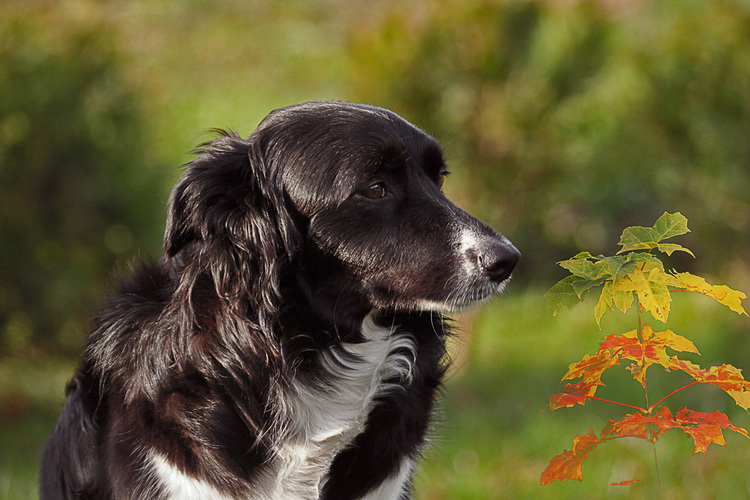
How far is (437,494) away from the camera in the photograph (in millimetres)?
3980

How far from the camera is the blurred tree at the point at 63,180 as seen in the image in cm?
542

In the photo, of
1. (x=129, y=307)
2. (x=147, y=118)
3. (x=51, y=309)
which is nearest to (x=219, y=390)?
(x=129, y=307)

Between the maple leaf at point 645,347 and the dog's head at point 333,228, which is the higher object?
the dog's head at point 333,228

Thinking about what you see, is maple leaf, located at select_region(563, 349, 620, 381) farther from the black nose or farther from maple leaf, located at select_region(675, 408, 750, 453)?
the black nose

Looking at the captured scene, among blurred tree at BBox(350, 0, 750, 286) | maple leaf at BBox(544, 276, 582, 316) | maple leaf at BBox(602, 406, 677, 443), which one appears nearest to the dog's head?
maple leaf at BBox(544, 276, 582, 316)

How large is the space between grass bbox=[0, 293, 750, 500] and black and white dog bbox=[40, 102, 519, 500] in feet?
1.50

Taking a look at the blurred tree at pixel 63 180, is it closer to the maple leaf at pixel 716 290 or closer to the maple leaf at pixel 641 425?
the maple leaf at pixel 641 425

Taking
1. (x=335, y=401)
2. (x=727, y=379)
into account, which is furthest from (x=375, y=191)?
(x=727, y=379)

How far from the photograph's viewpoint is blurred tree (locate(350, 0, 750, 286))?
233 inches

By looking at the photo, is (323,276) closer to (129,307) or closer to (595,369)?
(129,307)

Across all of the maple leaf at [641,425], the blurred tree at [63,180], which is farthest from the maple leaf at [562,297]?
the blurred tree at [63,180]

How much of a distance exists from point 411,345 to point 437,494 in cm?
158

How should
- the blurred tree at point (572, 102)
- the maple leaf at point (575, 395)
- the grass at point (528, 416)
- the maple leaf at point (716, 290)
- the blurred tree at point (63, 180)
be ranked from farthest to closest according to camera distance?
the blurred tree at point (572, 102)
the blurred tree at point (63, 180)
the grass at point (528, 416)
the maple leaf at point (575, 395)
the maple leaf at point (716, 290)

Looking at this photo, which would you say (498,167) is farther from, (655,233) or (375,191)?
(655,233)
